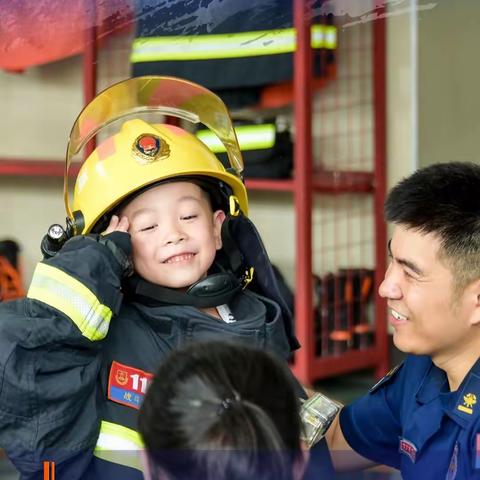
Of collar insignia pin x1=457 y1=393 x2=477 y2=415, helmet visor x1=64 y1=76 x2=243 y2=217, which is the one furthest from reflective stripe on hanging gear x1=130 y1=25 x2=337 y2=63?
collar insignia pin x1=457 y1=393 x2=477 y2=415

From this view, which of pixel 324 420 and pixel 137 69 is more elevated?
pixel 137 69

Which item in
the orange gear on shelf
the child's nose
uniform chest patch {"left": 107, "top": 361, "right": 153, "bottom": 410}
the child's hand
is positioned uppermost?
the child's hand

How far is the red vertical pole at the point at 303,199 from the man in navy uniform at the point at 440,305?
163cm

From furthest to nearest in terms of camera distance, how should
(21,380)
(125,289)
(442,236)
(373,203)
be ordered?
(373,203) < (125,289) < (442,236) < (21,380)

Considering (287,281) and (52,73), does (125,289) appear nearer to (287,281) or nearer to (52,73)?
(287,281)

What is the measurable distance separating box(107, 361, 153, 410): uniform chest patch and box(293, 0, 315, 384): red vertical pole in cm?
174

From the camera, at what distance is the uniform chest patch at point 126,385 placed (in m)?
1.35

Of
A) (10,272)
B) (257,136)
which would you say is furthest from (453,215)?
(10,272)

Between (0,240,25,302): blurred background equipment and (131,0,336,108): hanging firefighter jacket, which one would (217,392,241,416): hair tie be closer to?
(131,0,336,108): hanging firefighter jacket

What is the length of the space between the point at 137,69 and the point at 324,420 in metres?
1.91

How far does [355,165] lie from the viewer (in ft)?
11.1

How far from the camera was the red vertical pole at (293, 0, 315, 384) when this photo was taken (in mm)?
3006

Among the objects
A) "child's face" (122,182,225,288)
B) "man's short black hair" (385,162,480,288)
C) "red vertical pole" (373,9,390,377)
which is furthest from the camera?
"red vertical pole" (373,9,390,377)

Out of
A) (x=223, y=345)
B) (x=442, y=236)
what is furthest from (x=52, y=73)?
(x=223, y=345)
